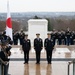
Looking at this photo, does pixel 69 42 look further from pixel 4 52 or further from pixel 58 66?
pixel 4 52

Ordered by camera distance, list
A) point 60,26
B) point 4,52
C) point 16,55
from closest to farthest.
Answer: point 4,52, point 16,55, point 60,26

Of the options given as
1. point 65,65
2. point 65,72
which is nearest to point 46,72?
point 65,72

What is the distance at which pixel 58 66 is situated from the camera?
1656 centimetres

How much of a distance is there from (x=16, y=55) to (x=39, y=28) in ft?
10.2

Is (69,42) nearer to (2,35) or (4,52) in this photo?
(2,35)

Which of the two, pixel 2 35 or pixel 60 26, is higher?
pixel 2 35

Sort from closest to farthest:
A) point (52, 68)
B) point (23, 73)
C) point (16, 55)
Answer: point (23, 73) → point (52, 68) → point (16, 55)

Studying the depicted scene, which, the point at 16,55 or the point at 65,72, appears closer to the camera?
the point at 65,72

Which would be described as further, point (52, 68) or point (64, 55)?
point (64, 55)

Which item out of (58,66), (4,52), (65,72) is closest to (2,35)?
(58,66)

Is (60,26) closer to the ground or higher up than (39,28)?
closer to the ground

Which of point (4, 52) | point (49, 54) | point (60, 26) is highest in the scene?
point (4, 52)

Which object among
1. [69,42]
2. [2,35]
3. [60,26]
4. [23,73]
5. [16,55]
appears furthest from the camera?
[60,26]

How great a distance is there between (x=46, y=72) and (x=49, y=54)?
6.90 ft
